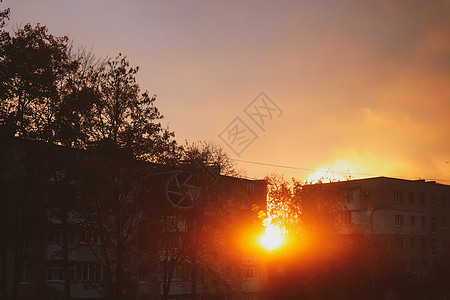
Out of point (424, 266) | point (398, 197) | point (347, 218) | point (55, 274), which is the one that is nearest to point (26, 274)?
point (55, 274)

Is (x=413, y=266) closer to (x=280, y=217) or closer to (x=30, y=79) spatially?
(x=280, y=217)

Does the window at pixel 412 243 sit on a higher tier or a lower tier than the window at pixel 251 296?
higher

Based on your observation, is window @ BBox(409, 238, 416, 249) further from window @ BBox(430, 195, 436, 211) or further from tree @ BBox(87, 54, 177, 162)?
tree @ BBox(87, 54, 177, 162)

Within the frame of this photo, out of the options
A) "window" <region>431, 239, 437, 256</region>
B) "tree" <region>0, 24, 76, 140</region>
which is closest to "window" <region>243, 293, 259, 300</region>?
"window" <region>431, 239, 437, 256</region>

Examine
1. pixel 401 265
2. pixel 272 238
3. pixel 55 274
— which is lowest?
pixel 401 265

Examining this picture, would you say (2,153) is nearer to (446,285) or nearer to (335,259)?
(335,259)

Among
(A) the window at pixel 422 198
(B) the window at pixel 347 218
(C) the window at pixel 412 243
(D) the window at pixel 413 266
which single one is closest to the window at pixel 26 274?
(B) the window at pixel 347 218

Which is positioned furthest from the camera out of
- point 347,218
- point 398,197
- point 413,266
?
point 347,218

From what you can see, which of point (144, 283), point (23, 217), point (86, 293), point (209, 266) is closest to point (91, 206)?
point (23, 217)

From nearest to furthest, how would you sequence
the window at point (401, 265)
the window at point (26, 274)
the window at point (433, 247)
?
the window at point (26, 274), the window at point (401, 265), the window at point (433, 247)

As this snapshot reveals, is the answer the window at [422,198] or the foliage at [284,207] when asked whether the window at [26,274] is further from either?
the window at [422,198]

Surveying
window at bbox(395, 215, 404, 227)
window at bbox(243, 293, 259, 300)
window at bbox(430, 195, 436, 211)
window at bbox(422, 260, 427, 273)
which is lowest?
window at bbox(243, 293, 259, 300)

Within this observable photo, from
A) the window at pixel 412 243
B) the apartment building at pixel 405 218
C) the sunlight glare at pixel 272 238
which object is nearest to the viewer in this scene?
the sunlight glare at pixel 272 238

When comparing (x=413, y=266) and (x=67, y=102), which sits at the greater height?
(x=67, y=102)
